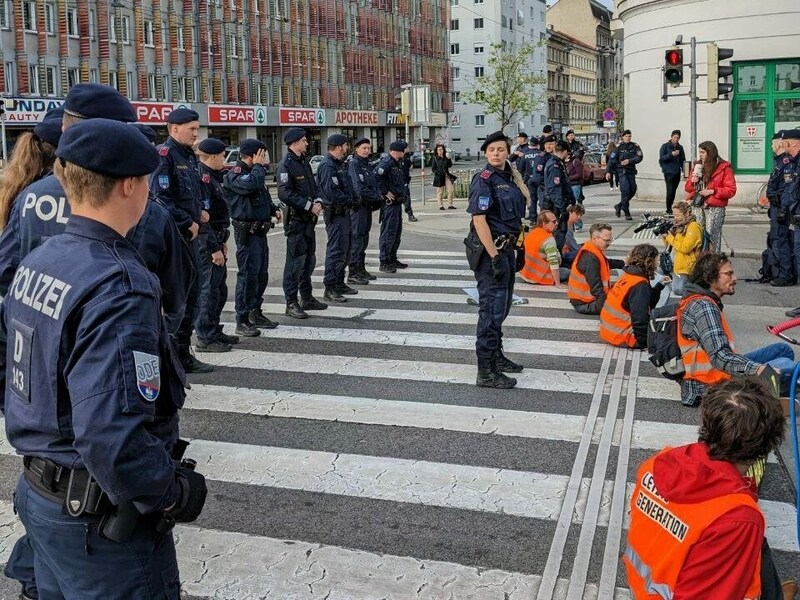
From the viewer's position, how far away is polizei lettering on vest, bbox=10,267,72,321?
2266mm

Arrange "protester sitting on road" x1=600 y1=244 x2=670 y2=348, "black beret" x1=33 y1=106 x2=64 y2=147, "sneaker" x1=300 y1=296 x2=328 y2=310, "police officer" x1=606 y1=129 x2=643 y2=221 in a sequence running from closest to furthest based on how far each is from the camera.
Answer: "black beret" x1=33 y1=106 x2=64 y2=147, "protester sitting on road" x1=600 y1=244 x2=670 y2=348, "sneaker" x1=300 y1=296 x2=328 y2=310, "police officer" x1=606 y1=129 x2=643 y2=221

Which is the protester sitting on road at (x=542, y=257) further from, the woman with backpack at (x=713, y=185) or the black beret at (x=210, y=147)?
the black beret at (x=210, y=147)

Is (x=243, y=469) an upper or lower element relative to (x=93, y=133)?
lower

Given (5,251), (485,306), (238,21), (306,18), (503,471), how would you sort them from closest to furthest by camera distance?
(5,251) → (503,471) → (485,306) → (238,21) → (306,18)

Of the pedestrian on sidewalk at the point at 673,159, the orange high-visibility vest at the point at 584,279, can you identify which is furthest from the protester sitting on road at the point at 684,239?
the pedestrian on sidewalk at the point at 673,159

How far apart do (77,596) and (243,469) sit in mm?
3098

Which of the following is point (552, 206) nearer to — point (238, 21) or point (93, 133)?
point (93, 133)

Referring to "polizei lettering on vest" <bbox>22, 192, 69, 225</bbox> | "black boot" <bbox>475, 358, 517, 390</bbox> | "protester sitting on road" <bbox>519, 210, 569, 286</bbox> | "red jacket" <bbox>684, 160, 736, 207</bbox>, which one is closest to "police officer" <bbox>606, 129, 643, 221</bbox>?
"red jacket" <bbox>684, 160, 736, 207</bbox>

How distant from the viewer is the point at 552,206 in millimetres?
14344

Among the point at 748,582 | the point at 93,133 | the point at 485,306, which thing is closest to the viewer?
the point at 93,133

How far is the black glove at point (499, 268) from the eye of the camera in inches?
280

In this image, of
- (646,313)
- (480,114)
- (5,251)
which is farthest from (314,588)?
(480,114)

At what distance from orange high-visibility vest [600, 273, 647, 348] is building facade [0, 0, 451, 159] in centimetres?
4113

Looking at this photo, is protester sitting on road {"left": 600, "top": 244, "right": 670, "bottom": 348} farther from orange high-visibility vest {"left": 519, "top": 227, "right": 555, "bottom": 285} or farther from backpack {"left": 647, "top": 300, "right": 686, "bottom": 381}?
orange high-visibility vest {"left": 519, "top": 227, "right": 555, "bottom": 285}
